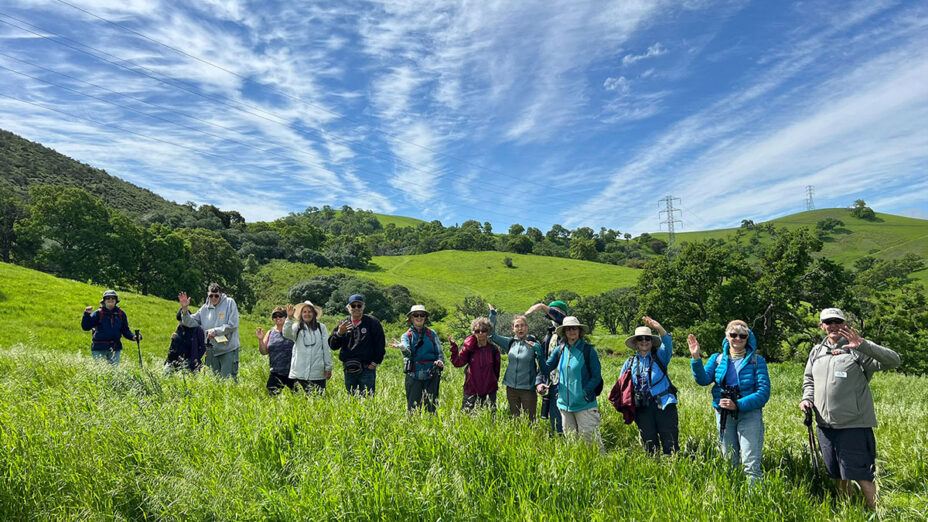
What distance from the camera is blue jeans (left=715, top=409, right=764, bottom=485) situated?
4.78 metres

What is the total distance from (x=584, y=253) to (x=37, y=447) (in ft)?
353

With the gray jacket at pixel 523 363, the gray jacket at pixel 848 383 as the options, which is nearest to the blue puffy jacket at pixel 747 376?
the gray jacket at pixel 848 383

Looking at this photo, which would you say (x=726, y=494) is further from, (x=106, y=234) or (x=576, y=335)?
(x=106, y=234)

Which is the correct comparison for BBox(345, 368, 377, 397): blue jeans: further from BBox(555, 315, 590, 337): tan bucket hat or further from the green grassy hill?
the green grassy hill

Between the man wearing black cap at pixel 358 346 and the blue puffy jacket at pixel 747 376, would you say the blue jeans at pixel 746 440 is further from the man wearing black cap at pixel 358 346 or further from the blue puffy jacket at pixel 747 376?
the man wearing black cap at pixel 358 346

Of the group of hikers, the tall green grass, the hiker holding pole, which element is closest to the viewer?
the tall green grass

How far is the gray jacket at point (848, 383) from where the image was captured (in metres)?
4.61

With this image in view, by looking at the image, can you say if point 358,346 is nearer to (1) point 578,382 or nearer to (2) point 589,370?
(1) point 578,382

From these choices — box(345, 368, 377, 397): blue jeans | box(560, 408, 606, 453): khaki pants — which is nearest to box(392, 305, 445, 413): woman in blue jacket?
box(345, 368, 377, 397): blue jeans

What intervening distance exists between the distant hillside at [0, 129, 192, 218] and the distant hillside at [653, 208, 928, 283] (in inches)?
4318

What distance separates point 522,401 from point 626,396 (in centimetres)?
169

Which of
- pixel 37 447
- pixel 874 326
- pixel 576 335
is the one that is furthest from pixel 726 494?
pixel 874 326

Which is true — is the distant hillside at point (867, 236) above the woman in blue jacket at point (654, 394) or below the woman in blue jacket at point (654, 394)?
above

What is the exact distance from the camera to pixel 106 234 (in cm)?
3875
